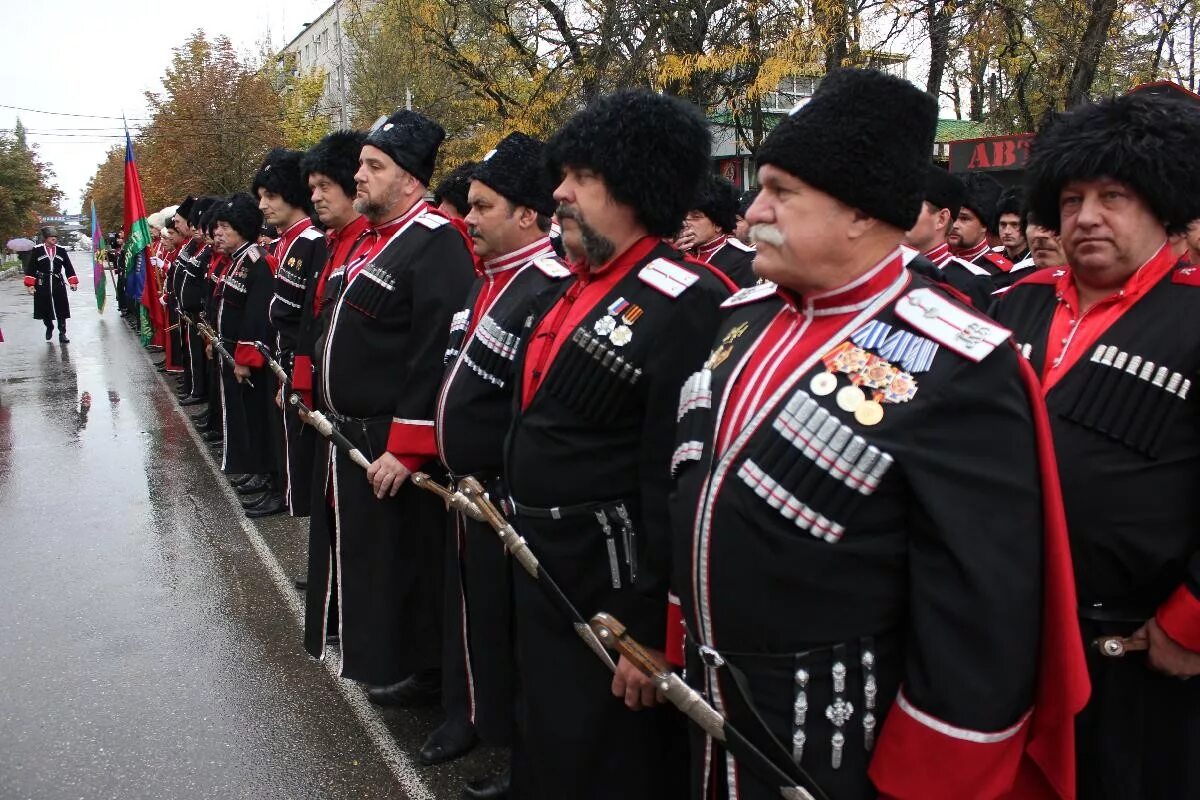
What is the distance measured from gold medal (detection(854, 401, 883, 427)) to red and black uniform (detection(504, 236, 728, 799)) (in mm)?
776

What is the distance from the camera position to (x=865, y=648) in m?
1.85

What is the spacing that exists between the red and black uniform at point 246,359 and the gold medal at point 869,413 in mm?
6160

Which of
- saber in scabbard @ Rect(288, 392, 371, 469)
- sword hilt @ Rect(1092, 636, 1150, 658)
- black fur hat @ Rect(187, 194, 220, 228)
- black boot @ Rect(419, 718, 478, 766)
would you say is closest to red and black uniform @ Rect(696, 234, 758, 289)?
saber in scabbard @ Rect(288, 392, 371, 469)

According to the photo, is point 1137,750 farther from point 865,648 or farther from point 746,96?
point 746,96

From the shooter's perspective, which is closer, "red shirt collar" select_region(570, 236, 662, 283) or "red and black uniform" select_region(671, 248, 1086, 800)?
"red and black uniform" select_region(671, 248, 1086, 800)

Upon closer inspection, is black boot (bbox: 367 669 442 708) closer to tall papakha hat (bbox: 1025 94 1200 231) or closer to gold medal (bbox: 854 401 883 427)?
gold medal (bbox: 854 401 883 427)

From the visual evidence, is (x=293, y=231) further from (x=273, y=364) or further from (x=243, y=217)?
(x=243, y=217)

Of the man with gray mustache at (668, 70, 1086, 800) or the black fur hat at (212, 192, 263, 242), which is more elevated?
the black fur hat at (212, 192, 263, 242)

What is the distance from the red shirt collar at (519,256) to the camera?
3506 millimetres

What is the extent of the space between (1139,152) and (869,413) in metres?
1.17

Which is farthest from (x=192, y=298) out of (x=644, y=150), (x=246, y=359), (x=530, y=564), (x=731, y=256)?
(x=644, y=150)

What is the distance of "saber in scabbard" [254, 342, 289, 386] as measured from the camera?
19.7 feet

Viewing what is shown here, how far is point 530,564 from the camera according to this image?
2809mm

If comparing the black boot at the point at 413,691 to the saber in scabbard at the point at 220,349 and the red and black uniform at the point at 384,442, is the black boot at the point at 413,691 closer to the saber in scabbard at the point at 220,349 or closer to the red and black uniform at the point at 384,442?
the red and black uniform at the point at 384,442
